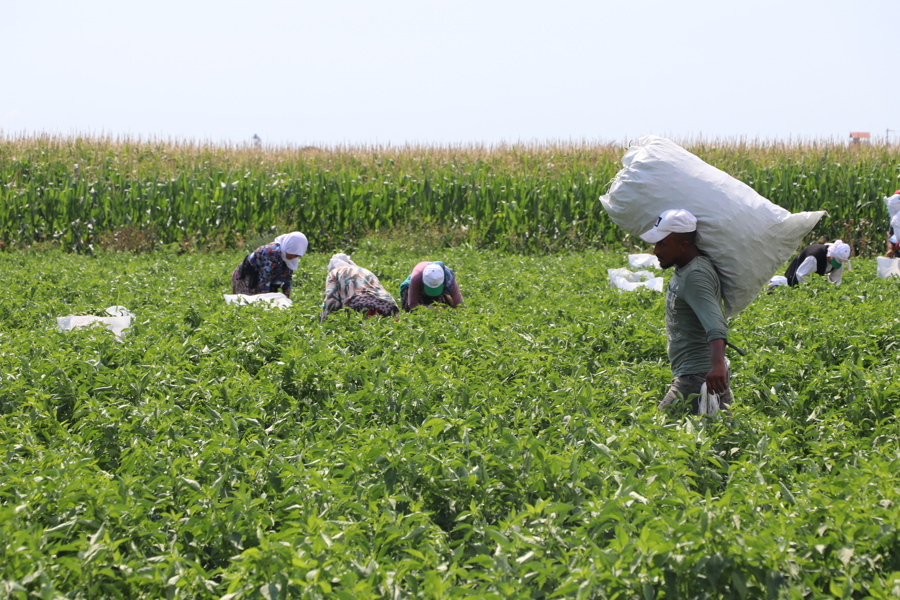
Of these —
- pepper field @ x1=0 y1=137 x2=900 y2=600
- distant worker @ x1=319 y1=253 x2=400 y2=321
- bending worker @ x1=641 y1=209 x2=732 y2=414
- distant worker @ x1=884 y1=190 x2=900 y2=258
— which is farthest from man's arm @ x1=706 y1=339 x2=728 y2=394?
distant worker @ x1=884 y1=190 x2=900 y2=258

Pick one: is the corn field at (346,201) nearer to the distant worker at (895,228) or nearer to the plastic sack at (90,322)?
the distant worker at (895,228)

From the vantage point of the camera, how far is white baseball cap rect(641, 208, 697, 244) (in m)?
4.28

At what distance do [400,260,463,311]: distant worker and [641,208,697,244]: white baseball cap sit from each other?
148 inches

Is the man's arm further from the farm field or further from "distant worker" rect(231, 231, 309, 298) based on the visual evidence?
"distant worker" rect(231, 231, 309, 298)

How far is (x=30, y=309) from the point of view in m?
7.82

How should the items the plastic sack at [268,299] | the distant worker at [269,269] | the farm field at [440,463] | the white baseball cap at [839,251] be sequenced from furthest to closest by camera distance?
the white baseball cap at [839,251] < the distant worker at [269,269] < the plastic sack at [268,299] < the farm field at [440,463]

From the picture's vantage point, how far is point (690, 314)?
14.5 ft

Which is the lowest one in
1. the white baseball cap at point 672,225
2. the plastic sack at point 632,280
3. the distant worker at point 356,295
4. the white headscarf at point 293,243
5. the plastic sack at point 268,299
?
the plastic sack at point 268,299

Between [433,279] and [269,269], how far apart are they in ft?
7.77

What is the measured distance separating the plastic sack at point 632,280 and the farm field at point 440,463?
8.43 feet

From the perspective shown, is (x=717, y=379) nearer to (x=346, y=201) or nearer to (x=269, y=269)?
(x=269, y=269)

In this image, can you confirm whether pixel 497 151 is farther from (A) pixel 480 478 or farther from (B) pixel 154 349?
(A) pixel 480 478

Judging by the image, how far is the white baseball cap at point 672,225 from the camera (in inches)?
169

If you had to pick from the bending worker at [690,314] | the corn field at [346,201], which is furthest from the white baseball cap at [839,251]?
the corn field at [346,201]
